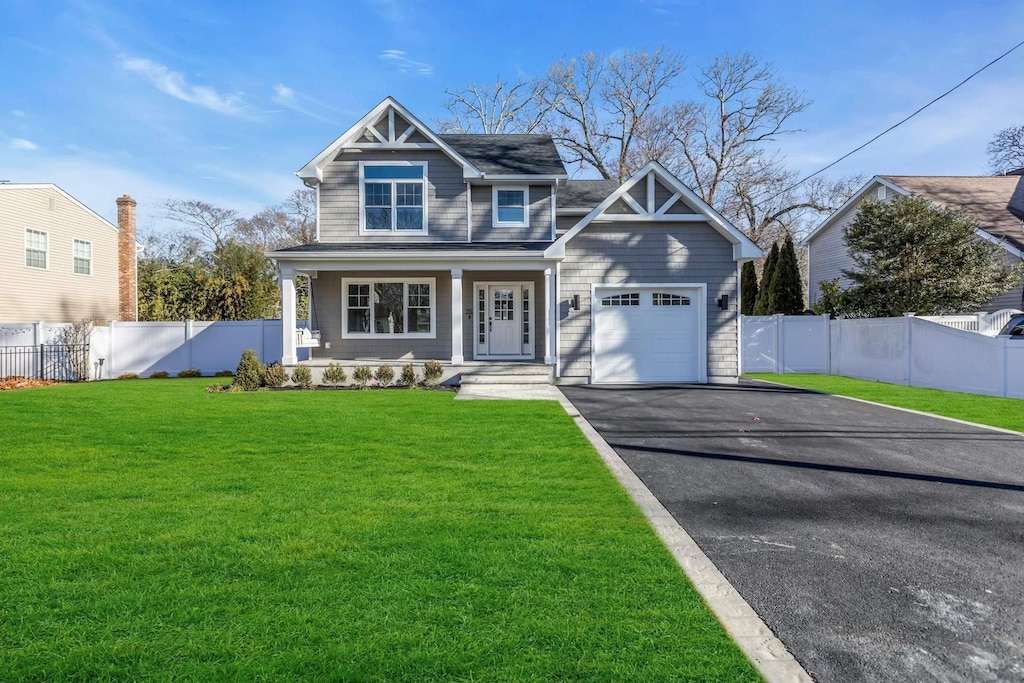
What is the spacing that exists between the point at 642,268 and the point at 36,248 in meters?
20.4

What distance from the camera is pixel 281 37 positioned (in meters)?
15.8

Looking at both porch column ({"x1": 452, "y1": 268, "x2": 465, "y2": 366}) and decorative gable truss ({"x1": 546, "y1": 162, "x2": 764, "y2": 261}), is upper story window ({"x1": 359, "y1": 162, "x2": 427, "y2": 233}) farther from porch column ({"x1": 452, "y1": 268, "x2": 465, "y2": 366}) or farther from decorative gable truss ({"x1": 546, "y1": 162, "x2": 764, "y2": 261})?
decorative gable truss ({"x1": 546, "y1": 162, "x2": 764, "y2": 261})

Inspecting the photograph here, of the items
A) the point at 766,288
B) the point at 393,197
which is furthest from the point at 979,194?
the point at 393,197

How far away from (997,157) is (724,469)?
4272 cm

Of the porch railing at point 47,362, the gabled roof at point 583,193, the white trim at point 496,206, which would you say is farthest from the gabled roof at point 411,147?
the porch railing at point 47,362

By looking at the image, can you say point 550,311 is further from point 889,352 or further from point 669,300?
point 889,352

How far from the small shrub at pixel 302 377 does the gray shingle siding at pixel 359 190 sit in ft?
13.6

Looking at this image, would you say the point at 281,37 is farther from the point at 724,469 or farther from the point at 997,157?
the point at 997,157

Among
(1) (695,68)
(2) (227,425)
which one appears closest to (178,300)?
(2) (227,425)

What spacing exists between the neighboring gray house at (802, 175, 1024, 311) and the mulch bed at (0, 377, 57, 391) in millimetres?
24738

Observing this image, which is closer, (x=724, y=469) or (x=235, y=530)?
(x=235, y=530)

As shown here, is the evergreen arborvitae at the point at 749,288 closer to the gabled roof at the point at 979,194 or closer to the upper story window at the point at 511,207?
the gabled roof at the point at 979,194

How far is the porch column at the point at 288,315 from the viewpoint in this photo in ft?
47.5

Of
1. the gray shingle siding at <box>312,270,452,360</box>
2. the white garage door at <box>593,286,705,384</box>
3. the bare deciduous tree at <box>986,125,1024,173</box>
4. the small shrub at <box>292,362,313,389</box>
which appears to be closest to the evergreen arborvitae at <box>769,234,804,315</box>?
the white garage door at <box>593,286,705,384</box>
